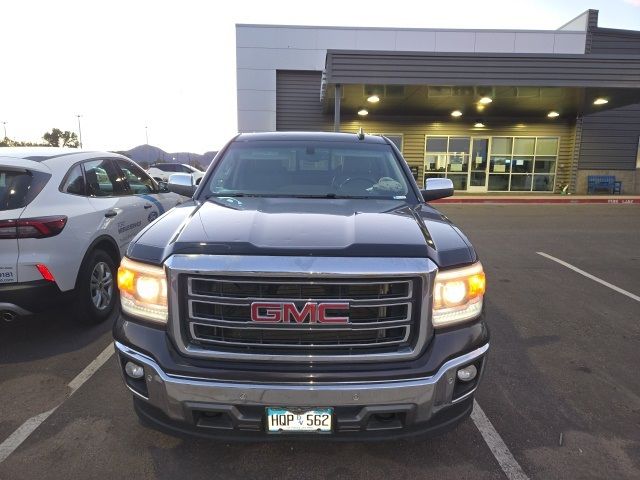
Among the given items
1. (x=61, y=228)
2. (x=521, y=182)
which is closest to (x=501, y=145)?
(x=521, y=182)

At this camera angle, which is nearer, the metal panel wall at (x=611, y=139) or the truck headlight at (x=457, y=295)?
the truck headlight at (x=457, y=295)

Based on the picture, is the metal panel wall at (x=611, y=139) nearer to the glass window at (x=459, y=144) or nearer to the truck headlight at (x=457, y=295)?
the glass window at (x=459, y=144)

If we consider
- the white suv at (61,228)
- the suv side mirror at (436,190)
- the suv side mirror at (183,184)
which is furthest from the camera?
the suv side mirror at (183,184)

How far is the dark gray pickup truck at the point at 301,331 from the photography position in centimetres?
205

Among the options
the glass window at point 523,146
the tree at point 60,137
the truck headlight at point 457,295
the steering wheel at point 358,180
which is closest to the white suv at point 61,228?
the steering wheel at point 358,180

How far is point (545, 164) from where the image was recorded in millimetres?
22250

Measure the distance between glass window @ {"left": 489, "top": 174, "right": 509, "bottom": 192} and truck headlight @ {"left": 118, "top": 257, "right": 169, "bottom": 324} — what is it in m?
22.1

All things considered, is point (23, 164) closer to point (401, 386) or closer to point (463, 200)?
point (401, 386)

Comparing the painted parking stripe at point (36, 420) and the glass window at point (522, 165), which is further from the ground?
the glass window at point (522, 165)

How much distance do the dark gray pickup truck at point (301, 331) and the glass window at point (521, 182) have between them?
21.9 metres

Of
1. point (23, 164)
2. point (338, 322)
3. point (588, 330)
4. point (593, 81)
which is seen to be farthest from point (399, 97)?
point (338, 322)

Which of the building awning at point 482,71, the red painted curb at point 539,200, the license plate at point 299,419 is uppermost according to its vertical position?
the building awning at point 482,71

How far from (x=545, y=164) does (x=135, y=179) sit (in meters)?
21.5

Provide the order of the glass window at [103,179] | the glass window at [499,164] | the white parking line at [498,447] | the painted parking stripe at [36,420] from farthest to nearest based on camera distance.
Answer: the glass window at [499,164] < the glass window at [103,179] < the painted parking stripe at [36,420] < the white parking line at [498,447]
